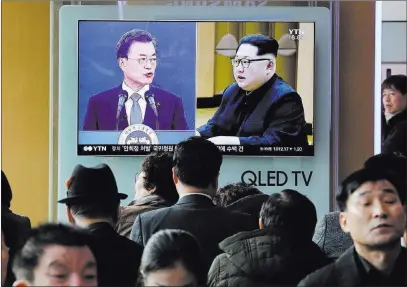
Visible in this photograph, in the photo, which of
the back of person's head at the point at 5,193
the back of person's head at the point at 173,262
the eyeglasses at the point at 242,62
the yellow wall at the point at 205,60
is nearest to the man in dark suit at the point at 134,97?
the yellow wall at the point at 205,60

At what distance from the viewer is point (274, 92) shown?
3521mm

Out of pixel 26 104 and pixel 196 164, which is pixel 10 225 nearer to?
pixel 26 104

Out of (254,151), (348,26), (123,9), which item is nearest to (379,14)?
(348,26)

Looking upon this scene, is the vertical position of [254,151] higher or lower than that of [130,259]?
higher

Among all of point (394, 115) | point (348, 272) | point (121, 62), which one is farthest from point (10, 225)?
point (394, 115)

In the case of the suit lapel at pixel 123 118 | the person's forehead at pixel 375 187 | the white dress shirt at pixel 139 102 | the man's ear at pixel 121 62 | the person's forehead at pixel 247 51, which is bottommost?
the person's forehead at pixel 375 187

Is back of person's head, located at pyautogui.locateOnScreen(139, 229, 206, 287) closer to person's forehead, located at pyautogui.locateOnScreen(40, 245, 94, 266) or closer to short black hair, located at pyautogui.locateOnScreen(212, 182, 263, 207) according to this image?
person's forehead, located at pyautogui.locateOnScreen(40, 245, 94, 266)

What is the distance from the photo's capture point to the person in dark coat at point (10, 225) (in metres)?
2.93

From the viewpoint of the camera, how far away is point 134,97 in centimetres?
349

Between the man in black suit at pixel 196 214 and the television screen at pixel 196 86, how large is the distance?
0.52 metres

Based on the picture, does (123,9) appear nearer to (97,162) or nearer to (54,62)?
(54,62)

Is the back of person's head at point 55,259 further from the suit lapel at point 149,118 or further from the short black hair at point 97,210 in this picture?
the suit lapel at point 149,118

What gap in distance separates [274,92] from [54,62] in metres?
0.93

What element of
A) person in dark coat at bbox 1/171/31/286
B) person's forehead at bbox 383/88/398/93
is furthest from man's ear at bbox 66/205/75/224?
person's forehead at bbox 383/88/398/93
